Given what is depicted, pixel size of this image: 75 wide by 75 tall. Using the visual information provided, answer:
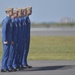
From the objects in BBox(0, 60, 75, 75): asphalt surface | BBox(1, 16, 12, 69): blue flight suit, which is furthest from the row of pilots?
BBox(0, 60, 75, 75): asphalt surface

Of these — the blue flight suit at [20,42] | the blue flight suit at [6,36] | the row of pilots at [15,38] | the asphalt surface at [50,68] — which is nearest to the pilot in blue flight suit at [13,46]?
the row of pilots at [15,38]

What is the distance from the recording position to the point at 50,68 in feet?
67.1

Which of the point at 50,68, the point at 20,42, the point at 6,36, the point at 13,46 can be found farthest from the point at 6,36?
the point at 50,68

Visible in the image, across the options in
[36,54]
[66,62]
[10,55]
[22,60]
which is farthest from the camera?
[36,54]

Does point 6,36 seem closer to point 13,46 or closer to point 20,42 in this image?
point 13,46

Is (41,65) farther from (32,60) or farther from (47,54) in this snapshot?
(47,54)

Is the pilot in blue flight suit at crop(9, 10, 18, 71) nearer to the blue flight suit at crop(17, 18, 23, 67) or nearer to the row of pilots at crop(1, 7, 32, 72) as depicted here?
the row of pilots at crop(1, 7, 32, 72)

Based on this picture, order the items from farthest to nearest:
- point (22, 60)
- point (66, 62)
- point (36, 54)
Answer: point (36, 54) → point (66, 62) → point (22, 60)

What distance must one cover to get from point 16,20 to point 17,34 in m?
0.51

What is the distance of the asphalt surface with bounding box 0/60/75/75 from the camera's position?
1884cm

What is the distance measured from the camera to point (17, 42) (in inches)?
785

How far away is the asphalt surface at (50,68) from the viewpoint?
18842 mm

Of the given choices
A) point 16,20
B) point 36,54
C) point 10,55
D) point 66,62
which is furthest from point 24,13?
point 36,54

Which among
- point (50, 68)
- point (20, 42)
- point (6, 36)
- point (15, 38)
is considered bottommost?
point (50, 68)
